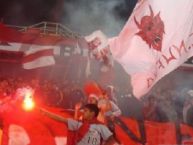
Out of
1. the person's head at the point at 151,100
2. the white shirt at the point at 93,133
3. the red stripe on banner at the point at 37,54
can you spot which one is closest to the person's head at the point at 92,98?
the person's head at the point at 151,100

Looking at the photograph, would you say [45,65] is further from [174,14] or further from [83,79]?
[174,14]

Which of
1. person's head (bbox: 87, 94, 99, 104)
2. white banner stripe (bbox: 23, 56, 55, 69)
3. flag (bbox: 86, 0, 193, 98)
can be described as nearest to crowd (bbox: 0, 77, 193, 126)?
person's head (bbox: 87, 94, 99, 104)

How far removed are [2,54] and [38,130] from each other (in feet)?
11.5

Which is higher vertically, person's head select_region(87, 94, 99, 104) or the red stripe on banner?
the red stripe on banner

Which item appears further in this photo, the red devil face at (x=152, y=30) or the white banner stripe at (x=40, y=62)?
the white banner stripe at (x=40, y=62)

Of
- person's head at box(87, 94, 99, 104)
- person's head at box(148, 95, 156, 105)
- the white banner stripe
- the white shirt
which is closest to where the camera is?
the white shirt

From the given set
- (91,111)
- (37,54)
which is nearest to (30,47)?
(37,54)

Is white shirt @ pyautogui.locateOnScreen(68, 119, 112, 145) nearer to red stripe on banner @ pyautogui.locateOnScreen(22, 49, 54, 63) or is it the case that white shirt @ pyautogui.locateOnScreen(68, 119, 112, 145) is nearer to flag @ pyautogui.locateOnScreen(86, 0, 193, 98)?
flag @ pyautogui.locateOnScreen(86, 0, 193, 98)

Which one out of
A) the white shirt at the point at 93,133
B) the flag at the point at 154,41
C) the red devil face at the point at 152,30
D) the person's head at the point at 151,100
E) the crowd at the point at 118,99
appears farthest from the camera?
the person's head at the point at 151,100

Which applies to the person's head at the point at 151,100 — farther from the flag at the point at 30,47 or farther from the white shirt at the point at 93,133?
the white shirt at the point at 93,133

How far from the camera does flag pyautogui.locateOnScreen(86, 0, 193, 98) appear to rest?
4824 millimetres

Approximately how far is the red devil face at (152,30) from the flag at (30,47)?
4141 millimetres

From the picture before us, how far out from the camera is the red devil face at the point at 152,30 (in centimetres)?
510

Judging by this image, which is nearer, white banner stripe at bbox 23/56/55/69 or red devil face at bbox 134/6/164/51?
red devil face at bbox 134/6/164/51
